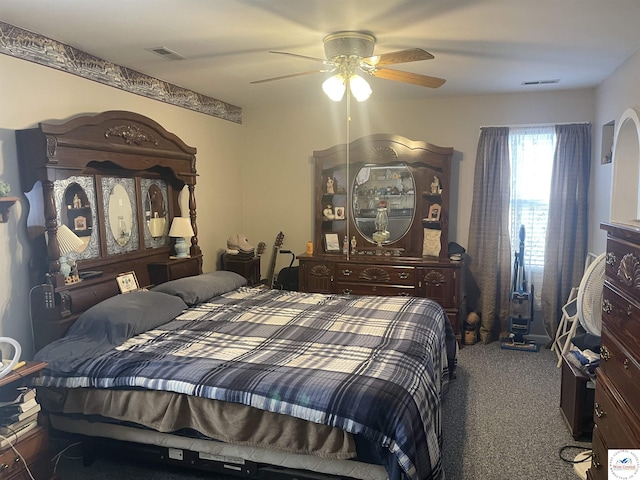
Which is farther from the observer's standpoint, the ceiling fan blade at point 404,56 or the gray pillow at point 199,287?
the gray pillow at point 199,287

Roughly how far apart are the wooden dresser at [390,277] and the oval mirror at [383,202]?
13.0 inches

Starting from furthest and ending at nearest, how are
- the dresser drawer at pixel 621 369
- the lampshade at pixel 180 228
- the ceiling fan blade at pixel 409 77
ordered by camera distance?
the lampshade at pixel 180 228, the ceiling fan blade at pixel 409 77, the dresser drawer at pixel 621 369

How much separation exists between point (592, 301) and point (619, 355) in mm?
854

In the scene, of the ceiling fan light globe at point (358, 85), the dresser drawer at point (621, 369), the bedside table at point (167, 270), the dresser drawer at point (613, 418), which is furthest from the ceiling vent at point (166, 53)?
the dresser drawer at point (613, 418)

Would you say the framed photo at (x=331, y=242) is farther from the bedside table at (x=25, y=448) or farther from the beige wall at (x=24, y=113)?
the bedside table at (x=25, y=448)

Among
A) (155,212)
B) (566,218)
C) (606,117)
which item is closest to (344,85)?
(155,212)

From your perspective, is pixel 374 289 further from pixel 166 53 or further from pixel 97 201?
pixel 166 53

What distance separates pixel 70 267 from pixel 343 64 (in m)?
2.19

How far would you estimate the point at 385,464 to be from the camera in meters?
1.94

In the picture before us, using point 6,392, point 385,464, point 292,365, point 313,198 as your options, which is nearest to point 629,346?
point 385,464

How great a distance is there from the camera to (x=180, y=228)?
398 centimetres

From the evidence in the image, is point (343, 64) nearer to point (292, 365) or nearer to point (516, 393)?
point (292, 365)

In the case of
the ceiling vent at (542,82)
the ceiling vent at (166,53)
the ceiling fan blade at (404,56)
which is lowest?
the ceiling fan blade at (404,56)

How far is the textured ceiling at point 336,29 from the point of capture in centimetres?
235
